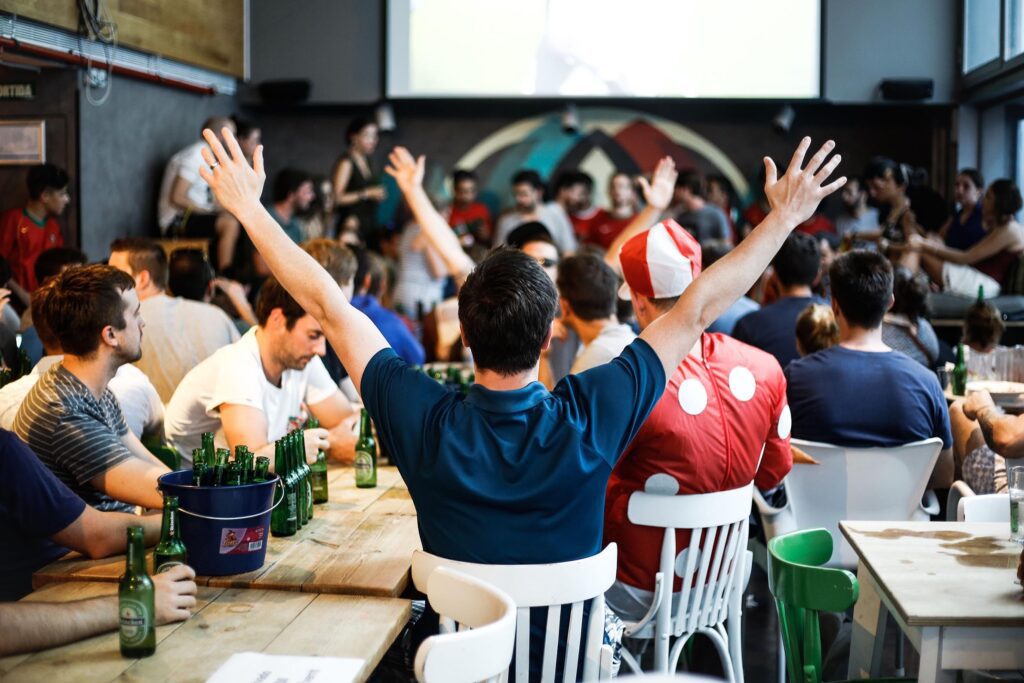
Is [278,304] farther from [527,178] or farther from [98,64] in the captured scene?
[527,178]

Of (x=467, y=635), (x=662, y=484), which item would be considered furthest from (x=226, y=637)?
(x=662, y=484)

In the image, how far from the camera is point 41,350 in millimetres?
4641

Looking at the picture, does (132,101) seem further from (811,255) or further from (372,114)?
(811,255)

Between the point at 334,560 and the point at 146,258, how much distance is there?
8.00 ft

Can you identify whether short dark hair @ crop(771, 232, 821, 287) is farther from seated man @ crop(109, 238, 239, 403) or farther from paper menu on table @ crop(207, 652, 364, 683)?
paper menu on table @ crop(207, 652, 364, 683)

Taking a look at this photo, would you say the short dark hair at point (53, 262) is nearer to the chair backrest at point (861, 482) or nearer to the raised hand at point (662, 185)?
the raised hand at point (662, 185)

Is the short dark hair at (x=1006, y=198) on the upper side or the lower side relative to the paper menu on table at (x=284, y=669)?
upper

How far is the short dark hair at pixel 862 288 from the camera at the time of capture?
139 inches

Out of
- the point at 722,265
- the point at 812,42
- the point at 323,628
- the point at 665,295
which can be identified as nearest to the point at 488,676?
the point at 323,628

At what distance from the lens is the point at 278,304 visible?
329 cm

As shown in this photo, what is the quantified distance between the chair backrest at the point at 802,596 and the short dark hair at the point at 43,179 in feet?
19.1

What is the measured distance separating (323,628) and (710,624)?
1.28 meters

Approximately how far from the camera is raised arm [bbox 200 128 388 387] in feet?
6.93

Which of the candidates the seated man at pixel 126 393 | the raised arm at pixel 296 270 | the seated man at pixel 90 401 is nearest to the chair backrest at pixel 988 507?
the raised arm at pixel 296 270
